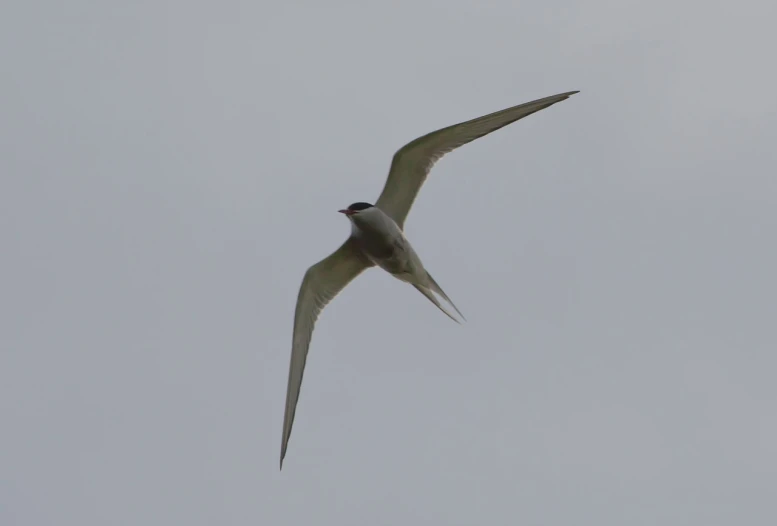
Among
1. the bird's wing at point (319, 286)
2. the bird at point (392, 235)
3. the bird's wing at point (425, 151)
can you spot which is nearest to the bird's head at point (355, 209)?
the bird at point (392, 235)

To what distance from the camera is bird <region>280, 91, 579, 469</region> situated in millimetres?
10539

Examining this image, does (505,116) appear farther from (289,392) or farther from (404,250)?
(289,392)

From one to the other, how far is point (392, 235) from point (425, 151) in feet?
2.89

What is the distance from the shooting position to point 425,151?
35.1 ft

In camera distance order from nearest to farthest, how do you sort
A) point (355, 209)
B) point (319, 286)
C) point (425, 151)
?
point (425, 151) → point (355, 209) → point (319, 286)

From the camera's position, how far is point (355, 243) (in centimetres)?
1120

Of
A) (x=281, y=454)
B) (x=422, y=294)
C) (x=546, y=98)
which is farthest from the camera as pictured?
(x=422, y=294)

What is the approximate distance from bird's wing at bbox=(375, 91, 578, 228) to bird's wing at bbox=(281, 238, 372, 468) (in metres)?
0.65

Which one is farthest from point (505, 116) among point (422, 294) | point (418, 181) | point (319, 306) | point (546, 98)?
point (319, 306)

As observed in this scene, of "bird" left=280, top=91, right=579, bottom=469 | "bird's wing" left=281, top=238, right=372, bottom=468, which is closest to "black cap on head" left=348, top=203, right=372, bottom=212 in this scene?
"bird" left=280, top=91, right=579, bottom=469

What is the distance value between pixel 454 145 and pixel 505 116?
857 millimetres

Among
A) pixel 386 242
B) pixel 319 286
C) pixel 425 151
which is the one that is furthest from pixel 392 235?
pixel 319 286

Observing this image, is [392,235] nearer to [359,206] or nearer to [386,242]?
[386,242]

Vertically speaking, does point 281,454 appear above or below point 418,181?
below
